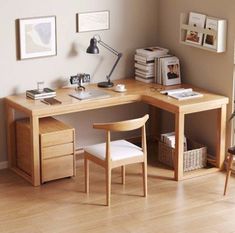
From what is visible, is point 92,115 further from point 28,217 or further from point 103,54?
point 28,217

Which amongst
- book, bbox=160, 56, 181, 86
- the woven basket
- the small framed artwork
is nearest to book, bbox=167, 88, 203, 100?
book, bbox=160, 56, 181, 86

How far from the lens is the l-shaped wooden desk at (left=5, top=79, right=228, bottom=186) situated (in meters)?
5.08

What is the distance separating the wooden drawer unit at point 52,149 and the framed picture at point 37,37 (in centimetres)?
58

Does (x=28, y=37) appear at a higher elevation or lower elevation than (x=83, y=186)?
Answer: higher

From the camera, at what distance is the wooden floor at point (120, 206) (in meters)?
4.46

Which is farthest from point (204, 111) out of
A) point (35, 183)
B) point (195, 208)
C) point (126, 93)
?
point (35, 183)

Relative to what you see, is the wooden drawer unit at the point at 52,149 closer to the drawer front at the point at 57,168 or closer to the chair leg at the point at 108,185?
the drawer front at the point at 57,168

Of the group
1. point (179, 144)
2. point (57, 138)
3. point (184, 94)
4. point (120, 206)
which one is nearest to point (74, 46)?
point (57, 138)

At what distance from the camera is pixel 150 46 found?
6.07 meters

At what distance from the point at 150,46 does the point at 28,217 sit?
2.17m

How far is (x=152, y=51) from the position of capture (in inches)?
229

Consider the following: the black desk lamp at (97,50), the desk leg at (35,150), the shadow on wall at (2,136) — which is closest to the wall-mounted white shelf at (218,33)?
the black desk lamp at (97,50)

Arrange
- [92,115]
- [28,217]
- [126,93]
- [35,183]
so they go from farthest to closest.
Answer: [92,115], [126,93], [35,183], [28,217]

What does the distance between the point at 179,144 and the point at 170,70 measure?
0.85 metres
